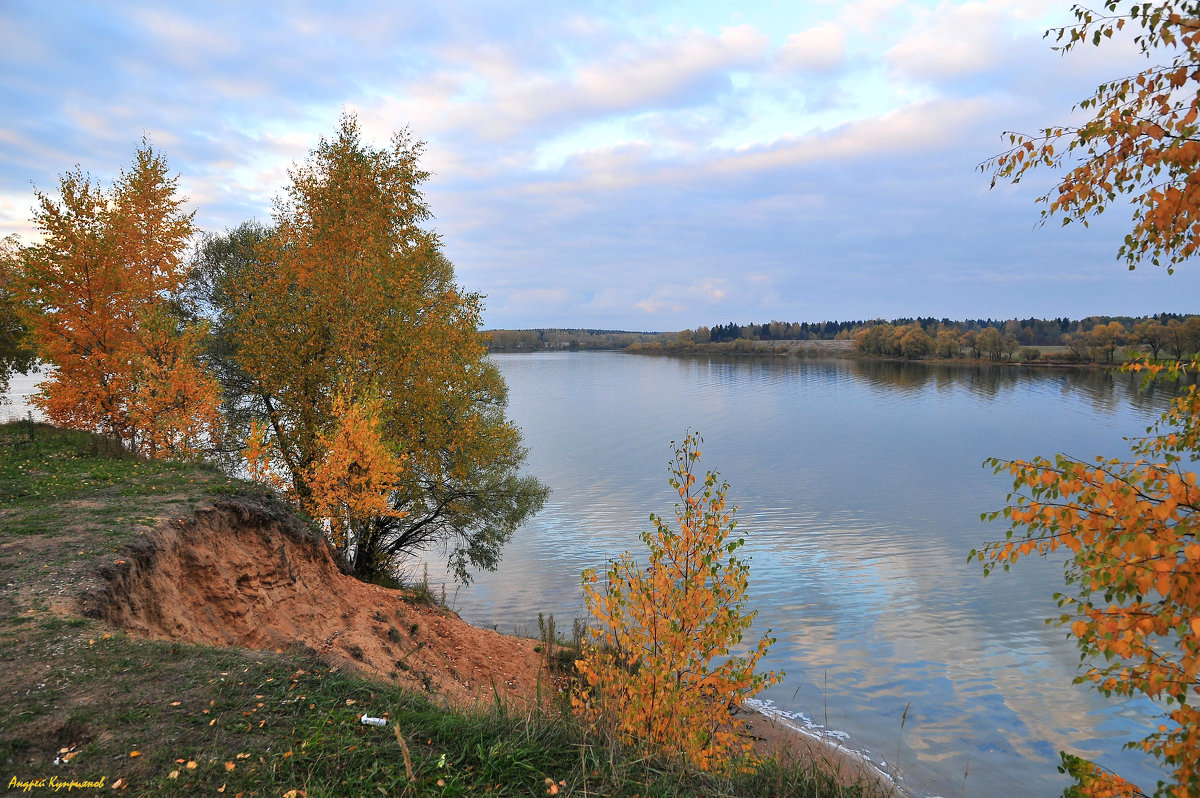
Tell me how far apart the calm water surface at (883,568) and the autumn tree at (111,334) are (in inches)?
408

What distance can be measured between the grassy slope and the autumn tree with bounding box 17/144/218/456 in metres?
11.0

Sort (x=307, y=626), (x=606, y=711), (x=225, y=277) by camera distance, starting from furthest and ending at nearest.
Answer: (x=225, y=277), (x=307, y=626), (x=606, y=711)

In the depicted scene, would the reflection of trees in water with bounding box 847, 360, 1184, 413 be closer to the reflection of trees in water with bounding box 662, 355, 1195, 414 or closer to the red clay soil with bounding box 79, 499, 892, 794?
the reflection of trees in water with bounding box 662, 355, 1195, 414

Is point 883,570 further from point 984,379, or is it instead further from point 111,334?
point 984,379

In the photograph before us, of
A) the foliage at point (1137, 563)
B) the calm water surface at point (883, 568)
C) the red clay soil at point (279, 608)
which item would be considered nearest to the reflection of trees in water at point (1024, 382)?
the calm water surface at point (883, 568)

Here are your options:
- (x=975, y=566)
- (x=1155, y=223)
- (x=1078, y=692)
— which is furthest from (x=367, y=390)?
(x=975, y=566)

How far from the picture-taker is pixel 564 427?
189 ft

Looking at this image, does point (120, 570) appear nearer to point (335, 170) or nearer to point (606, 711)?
point (606, 711)

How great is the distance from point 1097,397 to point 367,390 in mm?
79701

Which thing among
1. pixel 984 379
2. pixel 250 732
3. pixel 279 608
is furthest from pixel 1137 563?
pixel 984 379

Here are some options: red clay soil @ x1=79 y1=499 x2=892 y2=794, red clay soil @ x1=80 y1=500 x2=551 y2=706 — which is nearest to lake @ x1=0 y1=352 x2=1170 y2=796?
red clay soil @ x1=79 y1=499 x2=892 y2=794

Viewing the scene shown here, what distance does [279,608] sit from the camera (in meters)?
11.8

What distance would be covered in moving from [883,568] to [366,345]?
65.7ft

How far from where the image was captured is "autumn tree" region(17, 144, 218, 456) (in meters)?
17.8
